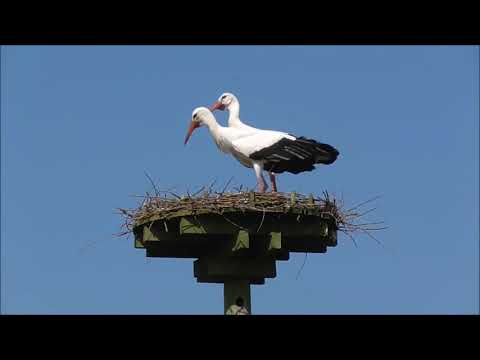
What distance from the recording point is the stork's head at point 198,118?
13977 millimetres

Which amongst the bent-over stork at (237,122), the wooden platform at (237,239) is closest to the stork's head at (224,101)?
the bent-over stork at (237,122)

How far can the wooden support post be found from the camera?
42.4 ft

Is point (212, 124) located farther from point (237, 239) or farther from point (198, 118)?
point (237, 239)

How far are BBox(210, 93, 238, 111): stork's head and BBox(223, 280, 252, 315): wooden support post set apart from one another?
2623 millimetres

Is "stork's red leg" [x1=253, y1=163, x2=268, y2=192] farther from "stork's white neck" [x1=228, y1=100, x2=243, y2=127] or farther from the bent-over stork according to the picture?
"stork's white neck" [x1=228, y1=100, x2=243, y2=127]

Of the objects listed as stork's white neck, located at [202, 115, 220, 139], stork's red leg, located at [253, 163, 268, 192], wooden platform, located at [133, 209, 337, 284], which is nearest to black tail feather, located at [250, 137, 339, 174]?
stork's red leg, located at [253, 163, 268, 192]

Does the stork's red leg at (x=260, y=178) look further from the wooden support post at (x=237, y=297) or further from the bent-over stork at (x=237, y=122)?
the wooden support post at (x=237, y=297)

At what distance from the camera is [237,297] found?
13.1m

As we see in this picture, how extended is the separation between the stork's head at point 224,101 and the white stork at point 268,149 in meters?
0.63

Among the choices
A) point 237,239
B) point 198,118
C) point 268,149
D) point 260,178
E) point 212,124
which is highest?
point 198,118

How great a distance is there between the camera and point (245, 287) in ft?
43.0

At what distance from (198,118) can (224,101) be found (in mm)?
679

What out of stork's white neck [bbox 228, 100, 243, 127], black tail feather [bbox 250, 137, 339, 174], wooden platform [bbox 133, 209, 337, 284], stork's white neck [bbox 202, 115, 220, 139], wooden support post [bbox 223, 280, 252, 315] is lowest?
wooden support post [bbox 223, 280, 252, 315]

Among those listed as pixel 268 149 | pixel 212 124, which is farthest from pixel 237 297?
pixel 212 124
